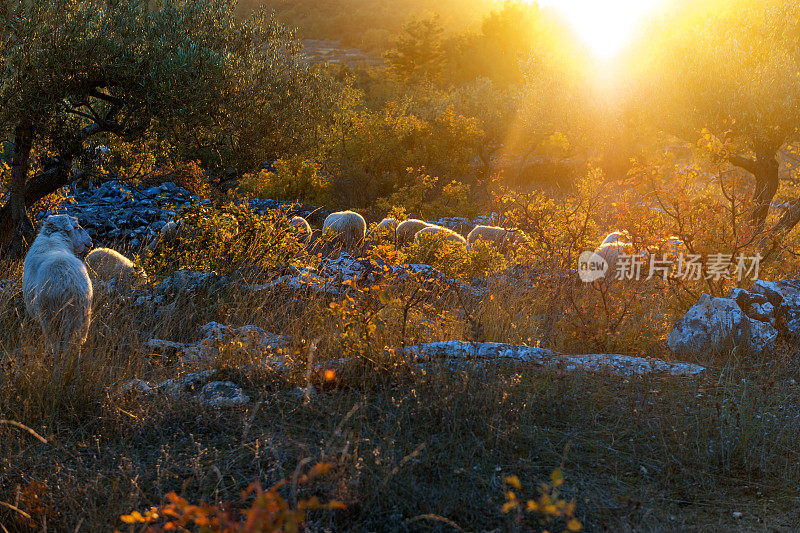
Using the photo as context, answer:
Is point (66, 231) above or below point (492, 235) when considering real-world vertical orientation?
below

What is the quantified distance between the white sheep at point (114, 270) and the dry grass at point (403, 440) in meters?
2.00

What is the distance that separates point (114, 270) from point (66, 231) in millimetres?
1144

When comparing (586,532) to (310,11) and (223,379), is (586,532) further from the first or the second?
(310,11)

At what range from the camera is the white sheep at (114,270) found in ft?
26.0

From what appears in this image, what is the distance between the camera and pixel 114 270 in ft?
27.2

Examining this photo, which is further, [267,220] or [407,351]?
[267,220]

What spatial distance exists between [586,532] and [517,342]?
340 centimetres

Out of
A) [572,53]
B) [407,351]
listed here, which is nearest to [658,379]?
[407,351]

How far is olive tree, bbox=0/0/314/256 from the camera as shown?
26.6 feet

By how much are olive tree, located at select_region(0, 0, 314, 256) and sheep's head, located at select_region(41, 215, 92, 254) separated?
2.24 metres

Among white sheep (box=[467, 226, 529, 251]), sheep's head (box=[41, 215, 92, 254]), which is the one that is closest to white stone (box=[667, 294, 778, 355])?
white sheep (box=[467, 226, 529, 251])

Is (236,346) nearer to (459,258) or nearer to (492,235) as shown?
(459,258)

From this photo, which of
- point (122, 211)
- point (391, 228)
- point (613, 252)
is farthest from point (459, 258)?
point (122, 211)

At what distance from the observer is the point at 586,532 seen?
3285mm
